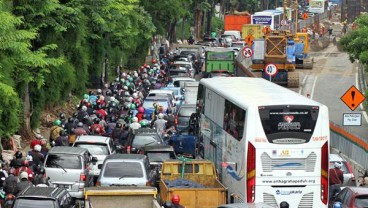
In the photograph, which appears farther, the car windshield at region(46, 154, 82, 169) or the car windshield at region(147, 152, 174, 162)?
the car windshield at region(147, 152, 174, 162)

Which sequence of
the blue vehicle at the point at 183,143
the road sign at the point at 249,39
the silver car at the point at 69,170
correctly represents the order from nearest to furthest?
the silver car at the point at 69,170 < the blue vehicle at the point at 183,143 < the road sign at the point at 249,39

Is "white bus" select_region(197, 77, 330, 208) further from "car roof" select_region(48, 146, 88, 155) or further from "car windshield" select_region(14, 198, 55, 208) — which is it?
"car windshield" select_region(14, 198, 55, 208)

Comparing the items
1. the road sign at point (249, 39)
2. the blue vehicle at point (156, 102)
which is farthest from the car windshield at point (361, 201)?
the road sign at point (249, 39)

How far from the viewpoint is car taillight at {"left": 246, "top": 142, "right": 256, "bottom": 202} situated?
25766 mm

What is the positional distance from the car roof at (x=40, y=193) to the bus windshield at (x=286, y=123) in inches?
213

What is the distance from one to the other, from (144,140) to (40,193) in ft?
44.8

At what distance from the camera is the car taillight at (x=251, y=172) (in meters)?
25.8

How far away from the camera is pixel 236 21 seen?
119 metres

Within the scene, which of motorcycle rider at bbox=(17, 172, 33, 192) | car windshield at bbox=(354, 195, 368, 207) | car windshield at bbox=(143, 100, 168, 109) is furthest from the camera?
car windshield at bbox=(143, 100, 168, 109)

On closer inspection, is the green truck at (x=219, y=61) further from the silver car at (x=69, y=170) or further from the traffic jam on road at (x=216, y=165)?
the silver car at (x=69, y=170)

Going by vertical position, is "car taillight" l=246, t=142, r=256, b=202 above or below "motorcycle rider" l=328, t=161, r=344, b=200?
above

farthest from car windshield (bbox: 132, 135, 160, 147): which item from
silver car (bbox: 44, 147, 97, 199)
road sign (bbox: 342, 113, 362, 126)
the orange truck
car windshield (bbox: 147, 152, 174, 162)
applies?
the orange truck

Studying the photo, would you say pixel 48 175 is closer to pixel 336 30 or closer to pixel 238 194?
pixel 238 194

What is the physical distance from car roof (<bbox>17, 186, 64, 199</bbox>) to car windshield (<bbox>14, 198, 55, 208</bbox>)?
0.08m
